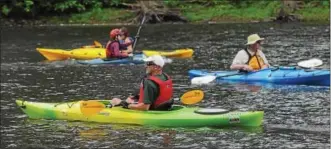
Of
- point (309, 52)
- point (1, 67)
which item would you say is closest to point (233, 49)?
point (309, 52)

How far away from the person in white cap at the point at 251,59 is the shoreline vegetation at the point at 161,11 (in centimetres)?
1537

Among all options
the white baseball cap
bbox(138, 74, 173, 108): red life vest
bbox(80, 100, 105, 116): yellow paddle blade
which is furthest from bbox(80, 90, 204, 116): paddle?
the white baseball cap

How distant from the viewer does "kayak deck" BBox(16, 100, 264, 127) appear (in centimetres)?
923

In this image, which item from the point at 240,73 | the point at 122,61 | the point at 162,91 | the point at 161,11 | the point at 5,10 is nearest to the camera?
the point at 162,91

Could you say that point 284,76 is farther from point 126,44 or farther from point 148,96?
point 126,44

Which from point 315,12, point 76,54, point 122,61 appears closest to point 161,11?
point 315,12

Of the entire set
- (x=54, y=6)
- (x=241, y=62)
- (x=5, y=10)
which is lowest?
(x=241, y=62)

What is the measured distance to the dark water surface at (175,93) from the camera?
8961 millimetres

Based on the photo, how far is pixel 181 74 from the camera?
15.3 metres

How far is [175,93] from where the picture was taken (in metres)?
12.7

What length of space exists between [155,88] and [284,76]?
4.42 m

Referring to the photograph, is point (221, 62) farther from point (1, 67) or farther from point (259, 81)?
point (1, 67)

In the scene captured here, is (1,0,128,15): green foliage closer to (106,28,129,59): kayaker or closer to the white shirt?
(106,28,129,59): kayaker

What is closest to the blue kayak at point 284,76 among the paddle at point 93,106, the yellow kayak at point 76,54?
the paddle at point 93,106
